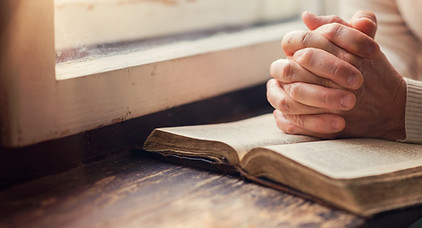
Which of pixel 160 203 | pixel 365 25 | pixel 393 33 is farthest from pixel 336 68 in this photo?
pixel 393 33

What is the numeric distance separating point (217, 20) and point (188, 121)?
421mm

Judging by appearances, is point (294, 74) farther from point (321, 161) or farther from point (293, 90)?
point (321, 161)

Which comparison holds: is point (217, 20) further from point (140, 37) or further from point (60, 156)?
point (60, 156)

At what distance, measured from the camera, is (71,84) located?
80cm

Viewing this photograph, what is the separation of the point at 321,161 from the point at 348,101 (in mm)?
150

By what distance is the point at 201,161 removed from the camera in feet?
2.64

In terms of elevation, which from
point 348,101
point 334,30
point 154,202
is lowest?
point 154,202

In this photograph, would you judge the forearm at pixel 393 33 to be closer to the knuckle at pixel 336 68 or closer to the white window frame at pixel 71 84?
the white window frame at pixel 71 84

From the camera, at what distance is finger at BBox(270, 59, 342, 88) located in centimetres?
82

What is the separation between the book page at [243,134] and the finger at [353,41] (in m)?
0.17

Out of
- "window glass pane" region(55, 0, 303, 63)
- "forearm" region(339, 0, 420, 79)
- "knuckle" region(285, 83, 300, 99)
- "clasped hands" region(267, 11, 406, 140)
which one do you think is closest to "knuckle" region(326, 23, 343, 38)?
"clasped hands" region(267, 11, 406, 140)

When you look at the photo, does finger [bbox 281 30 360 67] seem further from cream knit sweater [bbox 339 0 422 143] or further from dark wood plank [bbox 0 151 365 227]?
cream knit sweater [bbox 339 0 422 143]

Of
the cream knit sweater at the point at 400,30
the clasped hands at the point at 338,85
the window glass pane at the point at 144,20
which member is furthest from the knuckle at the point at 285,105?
the cream knit sweater at the point at 400,30

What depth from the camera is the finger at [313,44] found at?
82 centimetres
